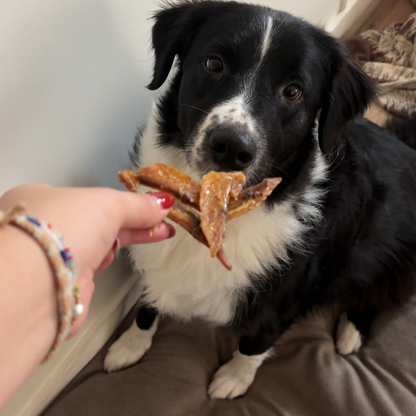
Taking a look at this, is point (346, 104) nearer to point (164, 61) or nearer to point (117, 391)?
point (164, 61)

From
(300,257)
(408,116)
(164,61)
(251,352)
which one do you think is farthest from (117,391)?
(408,116)

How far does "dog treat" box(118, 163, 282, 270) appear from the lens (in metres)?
0.87

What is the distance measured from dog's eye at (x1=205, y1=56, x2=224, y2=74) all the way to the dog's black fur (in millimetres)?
15

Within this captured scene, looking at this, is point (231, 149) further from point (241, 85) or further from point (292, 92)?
Result: point (292, 92)

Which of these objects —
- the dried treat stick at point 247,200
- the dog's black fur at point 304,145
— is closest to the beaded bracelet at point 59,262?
the dried treat stick at point 247,200

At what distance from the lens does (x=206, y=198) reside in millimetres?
892

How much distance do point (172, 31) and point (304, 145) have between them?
1.87 ft

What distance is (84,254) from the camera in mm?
656

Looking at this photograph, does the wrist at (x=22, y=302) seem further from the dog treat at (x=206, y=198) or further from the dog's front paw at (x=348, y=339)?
the dog's front paw at (x=348, y=339)

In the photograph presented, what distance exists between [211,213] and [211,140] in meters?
0.22

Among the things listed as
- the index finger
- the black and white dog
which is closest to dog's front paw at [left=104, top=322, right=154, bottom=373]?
the black and white dog

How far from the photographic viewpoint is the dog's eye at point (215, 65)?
1130mm

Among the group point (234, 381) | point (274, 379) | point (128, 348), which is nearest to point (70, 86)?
point (128, 348)

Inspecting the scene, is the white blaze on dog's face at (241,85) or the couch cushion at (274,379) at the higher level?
the white blaze on dog's face at (241,85)
